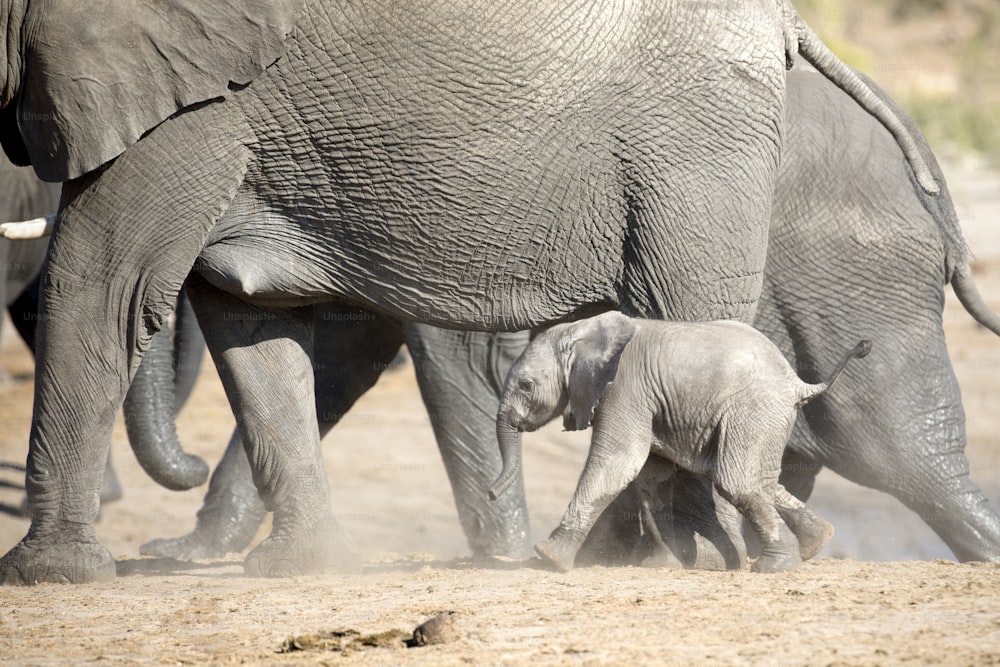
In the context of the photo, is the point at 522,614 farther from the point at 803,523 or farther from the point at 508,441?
the point at 803,523

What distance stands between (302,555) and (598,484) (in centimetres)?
120

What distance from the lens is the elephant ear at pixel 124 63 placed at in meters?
4.87

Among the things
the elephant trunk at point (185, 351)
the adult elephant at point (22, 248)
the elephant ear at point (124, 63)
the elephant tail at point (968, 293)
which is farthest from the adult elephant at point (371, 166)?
the adult elephant at point (22, 248)

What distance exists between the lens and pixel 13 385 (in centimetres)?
1307

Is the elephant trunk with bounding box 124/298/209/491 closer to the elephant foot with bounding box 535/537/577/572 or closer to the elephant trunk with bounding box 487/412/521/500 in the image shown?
the elephant trunk with bounding box 487/412/521/500

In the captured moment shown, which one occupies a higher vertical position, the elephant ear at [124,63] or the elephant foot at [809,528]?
the elephant ear at [124,63]

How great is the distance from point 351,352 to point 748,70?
2.49 meters

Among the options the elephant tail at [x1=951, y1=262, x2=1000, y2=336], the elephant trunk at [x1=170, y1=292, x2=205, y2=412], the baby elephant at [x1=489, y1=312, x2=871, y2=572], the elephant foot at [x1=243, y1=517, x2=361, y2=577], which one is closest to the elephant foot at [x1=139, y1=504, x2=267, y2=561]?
the elephant trunk at [x1=170, y1=292, x2=205, y2=412]

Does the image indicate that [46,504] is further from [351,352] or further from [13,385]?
[13,385]

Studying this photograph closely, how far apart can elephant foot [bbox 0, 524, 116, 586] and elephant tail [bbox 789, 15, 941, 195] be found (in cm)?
313

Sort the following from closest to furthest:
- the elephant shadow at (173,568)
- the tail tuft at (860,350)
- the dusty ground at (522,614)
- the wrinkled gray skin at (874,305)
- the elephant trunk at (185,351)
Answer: the dusty ground at (522,614), the tail tuft at (860,350), the elephant shadow at (173,568), the wrinkled gray skin at (874,305), the elephant trunk at (185,351)

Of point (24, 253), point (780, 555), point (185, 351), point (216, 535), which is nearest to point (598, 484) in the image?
point (780, 555)

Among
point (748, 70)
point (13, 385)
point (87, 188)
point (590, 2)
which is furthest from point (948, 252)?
point (13, 385)

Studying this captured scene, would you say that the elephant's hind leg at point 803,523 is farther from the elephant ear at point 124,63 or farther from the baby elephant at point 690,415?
the elephant ear at point 124,63
